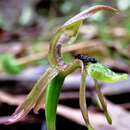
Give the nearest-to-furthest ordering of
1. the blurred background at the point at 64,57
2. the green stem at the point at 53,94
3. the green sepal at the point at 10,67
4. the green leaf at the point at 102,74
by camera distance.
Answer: the green leaf at the point at 102,74
the green stem at the point at 53,94
the blurred background at the point at 64,57
the green sepal at the point at 10,67

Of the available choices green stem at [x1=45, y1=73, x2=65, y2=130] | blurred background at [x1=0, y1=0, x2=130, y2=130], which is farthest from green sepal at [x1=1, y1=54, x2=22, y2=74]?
Result: green stem at [x1=45, y1=73, x2=65, y2=130]

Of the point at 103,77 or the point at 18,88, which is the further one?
the point at 18,88

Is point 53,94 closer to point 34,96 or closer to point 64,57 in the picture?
point 34,96

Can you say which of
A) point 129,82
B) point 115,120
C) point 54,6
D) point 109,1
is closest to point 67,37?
point 115,120

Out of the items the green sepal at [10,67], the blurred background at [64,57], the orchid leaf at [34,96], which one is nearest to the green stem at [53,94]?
the orchid leaf at [34,96]

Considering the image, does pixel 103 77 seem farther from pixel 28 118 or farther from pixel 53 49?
pixel 28 118

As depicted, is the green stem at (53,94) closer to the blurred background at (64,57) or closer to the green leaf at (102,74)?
the green leaf at (102,74)

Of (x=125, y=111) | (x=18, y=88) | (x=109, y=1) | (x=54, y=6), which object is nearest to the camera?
(x=125, y=111)
